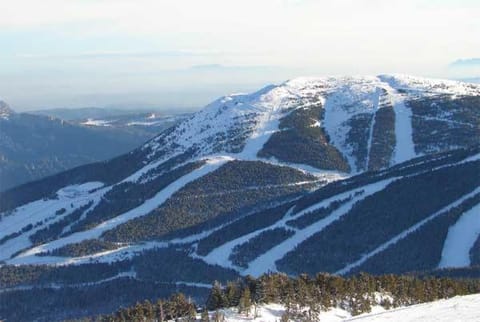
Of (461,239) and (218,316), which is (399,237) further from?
(218,316)

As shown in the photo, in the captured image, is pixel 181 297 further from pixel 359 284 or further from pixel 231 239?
pixel 231 239

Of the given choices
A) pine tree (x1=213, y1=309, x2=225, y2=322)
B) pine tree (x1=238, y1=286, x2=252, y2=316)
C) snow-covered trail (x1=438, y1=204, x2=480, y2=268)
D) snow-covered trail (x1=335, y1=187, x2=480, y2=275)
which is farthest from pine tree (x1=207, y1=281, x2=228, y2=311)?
snow-covered trail (x1=438, y1=204, x2=480, y2=268)

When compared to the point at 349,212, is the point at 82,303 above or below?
below

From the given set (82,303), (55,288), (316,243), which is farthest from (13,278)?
(316,243)

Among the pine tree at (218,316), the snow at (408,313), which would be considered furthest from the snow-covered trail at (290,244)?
the pine tree at (218,316)

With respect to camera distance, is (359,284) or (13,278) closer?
(359,284)

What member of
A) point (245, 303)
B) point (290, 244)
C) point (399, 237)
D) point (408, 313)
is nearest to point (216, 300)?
point (245, 303)

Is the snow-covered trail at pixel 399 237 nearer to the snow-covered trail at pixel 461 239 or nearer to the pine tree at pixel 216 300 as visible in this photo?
the snow-covered trail at pixel 461 239
